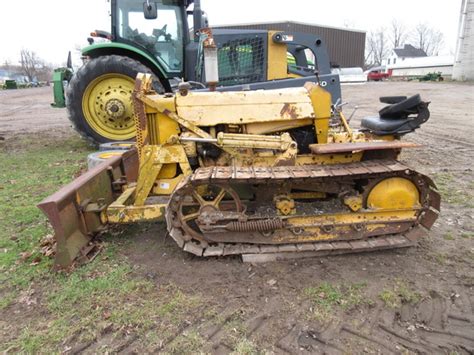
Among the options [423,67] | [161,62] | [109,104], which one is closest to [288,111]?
[109,104]

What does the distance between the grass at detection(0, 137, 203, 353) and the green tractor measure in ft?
11.3

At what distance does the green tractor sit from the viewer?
7.25m

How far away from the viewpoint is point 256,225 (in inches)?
140

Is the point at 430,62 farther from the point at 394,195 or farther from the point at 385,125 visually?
the point at 394,195

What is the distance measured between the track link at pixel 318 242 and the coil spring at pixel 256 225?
19 centimetres

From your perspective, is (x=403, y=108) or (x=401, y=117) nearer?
(x=403, y=108)

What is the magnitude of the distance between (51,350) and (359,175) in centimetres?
284

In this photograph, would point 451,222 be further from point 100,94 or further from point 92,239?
point 100,94

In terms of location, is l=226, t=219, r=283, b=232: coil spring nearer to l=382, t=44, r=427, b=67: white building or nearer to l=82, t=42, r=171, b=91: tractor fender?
l=82, t=42, r=171, b=91: tractor fender

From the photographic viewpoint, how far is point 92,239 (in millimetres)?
3951

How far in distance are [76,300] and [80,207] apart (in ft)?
3.26

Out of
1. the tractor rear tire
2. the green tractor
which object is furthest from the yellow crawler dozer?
the tractor rear tire

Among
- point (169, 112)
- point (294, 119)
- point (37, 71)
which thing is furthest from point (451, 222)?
point (37, 71)

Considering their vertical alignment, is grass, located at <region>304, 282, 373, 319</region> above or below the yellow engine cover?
below
